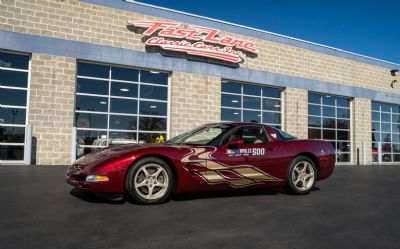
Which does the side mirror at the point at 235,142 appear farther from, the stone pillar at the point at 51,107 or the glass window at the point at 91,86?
the glass window at the point at 91,86

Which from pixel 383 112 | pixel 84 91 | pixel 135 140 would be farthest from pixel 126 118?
pixel 383 112

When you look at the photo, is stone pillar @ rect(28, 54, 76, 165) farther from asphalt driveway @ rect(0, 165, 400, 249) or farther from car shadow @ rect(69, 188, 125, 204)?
car shadow @ rect(69, 188, 125, 204)

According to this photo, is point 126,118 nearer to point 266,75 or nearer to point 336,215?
point 266,75

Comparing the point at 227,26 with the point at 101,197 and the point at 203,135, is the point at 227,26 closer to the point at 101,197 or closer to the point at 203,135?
the point at 203,135

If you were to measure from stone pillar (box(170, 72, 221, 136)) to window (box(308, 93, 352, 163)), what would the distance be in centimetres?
589

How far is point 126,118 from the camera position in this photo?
1419 cm

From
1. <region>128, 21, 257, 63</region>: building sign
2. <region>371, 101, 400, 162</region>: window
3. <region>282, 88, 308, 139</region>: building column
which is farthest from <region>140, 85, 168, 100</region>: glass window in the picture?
<region>371, 101, 400, 162</region>: window

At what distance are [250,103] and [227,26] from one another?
357 cm

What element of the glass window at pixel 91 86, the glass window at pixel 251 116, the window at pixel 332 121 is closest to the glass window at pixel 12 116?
the glass window at pixel 91 86

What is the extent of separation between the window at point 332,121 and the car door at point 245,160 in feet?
43.7

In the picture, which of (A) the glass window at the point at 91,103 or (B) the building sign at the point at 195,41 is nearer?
(A) the glass window at the point at 91,103

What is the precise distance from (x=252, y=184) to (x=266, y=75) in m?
12.1

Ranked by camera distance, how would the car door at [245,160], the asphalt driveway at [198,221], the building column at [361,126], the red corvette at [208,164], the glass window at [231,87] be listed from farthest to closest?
1. the building column at [361,126]
2. the glass window at [231,87]
3. the car door at [245,160]
4. the red corvette at [208,164]
5. the asphalt driveway at [198,221]

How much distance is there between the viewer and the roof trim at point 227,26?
14195 millimetres
